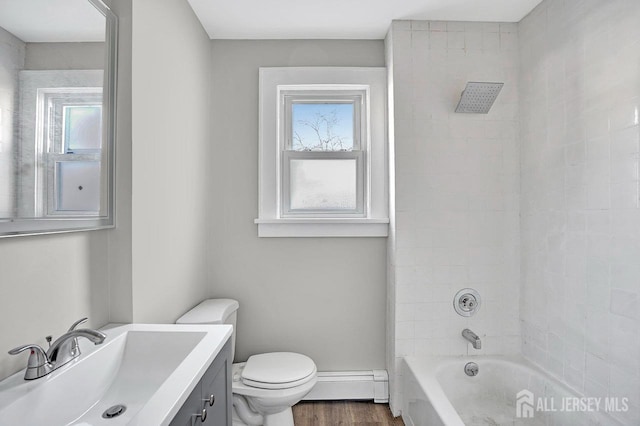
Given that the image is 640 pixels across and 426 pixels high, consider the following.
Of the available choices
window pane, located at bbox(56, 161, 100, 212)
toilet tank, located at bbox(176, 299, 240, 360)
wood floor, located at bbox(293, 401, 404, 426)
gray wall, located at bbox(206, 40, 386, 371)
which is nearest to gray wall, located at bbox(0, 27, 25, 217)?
window pane, located at bbox(56, 161, 100, 212)

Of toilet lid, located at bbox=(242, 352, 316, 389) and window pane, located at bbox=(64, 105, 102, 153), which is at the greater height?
window pane, located at bbox=(64, 105, 102, 153)

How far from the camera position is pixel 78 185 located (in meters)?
1.27

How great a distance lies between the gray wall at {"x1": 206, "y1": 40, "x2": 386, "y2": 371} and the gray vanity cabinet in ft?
3.23

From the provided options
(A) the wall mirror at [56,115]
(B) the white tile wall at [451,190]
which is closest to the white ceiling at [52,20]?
(A) the wall mirror at [56,115]

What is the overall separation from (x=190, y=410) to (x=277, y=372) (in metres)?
0.99

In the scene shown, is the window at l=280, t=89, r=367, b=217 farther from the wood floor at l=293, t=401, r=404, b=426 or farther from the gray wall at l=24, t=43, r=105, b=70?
the gray wall at l=24, t=43, r=105, b=70

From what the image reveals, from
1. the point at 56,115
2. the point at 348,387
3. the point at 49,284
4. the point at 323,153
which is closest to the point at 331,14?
the point at 323,153

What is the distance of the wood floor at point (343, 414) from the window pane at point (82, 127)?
1867mm

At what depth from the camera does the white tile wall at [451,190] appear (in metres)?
2.30

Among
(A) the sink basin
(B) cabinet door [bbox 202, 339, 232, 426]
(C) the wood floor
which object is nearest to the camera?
(A) the sink basin

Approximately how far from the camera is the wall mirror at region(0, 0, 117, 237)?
1.01 meters

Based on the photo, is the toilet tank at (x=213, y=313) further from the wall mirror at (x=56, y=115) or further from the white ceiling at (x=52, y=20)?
the white ceiling at (x=52, y=20)

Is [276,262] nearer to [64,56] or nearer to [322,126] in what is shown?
[322,126]

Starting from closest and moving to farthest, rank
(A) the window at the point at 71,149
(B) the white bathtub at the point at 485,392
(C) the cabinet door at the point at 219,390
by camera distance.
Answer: (A) the window at the point at 71,149
(C) the cabinet door at the point at 219,390
(B) the white bathtub at the point at 485,392
